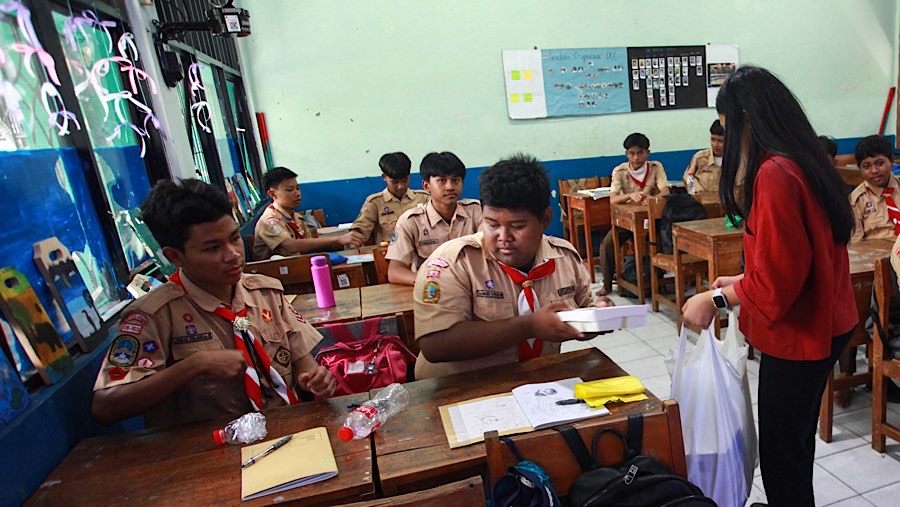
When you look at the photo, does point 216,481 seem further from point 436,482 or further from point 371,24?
point 371,24

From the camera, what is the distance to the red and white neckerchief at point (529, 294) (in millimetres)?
1461

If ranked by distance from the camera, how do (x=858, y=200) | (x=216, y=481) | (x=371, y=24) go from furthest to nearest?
(x=371, y=24)
(x=858, y=200)
(x=216, y=481)

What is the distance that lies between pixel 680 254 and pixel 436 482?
2.90 meters

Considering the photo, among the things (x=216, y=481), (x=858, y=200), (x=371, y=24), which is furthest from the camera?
(x=371, y=24)

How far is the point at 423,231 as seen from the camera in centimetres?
282

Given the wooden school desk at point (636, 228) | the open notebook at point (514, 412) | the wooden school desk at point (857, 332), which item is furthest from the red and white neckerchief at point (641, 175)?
the open notebook at point (514, 412)

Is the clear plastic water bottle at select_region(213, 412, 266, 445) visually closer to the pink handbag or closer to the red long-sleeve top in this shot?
the pink handbag

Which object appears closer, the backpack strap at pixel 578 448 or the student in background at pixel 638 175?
the backpack strap at pixel 578 448

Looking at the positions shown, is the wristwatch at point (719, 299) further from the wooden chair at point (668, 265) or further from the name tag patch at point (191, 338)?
the wooden chair at point (668, 265)

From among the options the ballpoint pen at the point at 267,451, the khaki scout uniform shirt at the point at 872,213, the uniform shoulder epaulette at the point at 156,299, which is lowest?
the khaki scout uniform shirt at the point at 872,213

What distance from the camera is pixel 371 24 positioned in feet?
17.3

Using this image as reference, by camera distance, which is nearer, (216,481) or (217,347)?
(216,481)

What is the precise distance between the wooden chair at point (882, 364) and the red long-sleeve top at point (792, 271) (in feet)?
2.18

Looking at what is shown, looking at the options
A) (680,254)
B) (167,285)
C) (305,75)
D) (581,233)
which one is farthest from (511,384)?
(305,75)
